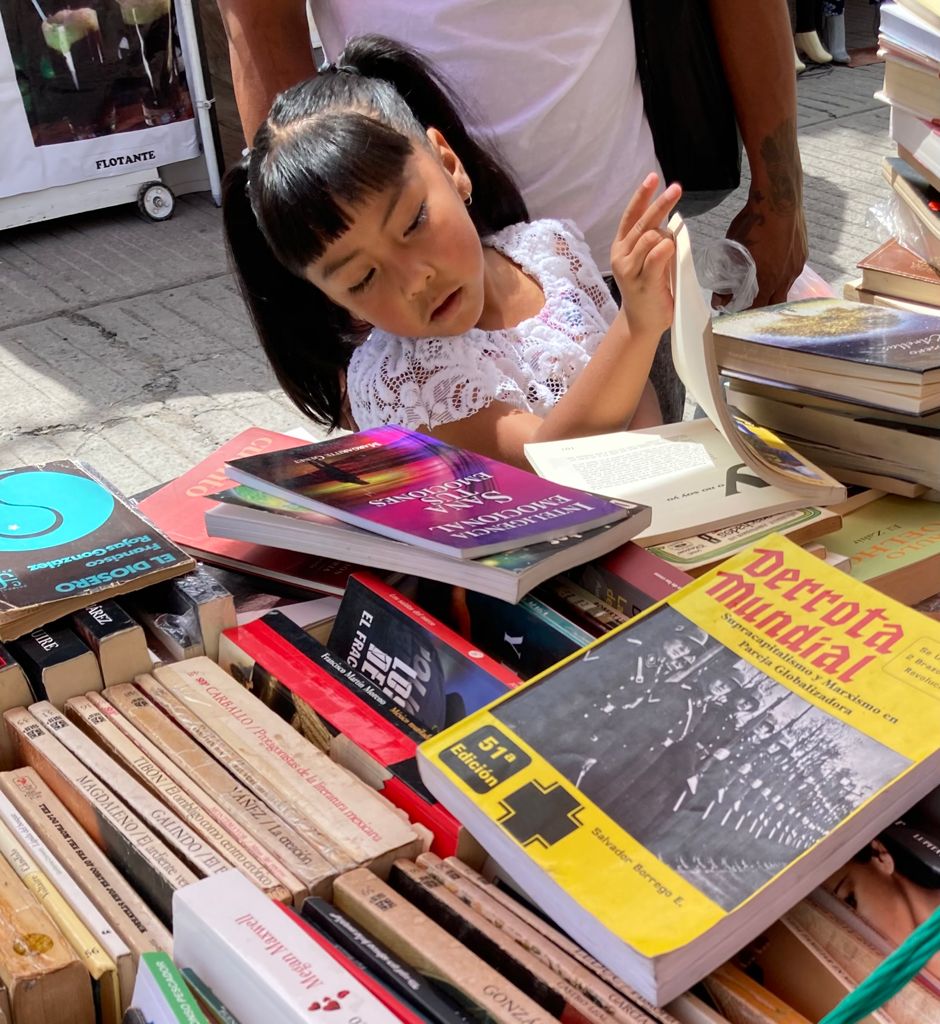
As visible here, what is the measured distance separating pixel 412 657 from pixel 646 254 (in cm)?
56

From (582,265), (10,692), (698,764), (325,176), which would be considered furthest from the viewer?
(582,265)

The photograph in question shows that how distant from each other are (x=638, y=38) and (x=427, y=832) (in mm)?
1318

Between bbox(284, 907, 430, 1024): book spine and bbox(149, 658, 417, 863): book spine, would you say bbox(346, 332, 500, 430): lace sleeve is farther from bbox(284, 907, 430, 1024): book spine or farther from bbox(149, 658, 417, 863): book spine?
bbox(284, 907, 430, 1024): book spine

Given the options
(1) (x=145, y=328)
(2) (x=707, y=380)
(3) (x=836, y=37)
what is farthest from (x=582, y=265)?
(3) (x=836, y=37)

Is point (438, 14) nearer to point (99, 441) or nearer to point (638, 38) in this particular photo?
point (638, 38)

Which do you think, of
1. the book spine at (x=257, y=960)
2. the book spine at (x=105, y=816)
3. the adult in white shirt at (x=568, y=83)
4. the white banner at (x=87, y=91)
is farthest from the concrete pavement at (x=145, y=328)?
the book spine at (x=257, y=960)

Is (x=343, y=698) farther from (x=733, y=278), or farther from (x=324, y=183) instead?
(x=733, y=278)

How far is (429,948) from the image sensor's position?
0.64 meters

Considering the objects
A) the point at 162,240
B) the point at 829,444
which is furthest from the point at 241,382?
the point at 829,444

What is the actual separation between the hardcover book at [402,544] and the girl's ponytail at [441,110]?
2.45 ft

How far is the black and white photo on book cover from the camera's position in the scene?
67 cm

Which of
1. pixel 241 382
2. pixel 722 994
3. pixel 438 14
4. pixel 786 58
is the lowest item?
pixel 241 382

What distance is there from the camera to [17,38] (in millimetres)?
3766

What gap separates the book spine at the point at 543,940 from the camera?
0.61m
